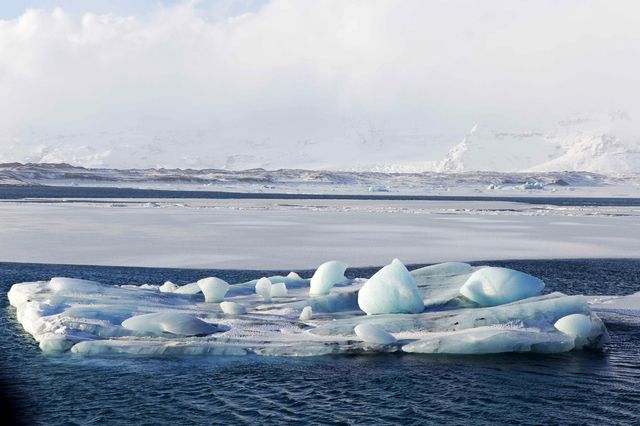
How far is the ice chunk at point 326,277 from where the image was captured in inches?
653

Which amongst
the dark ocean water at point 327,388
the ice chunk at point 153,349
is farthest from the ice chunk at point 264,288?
the dark ocean water at point 327,388

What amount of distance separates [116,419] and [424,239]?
22.6 metres

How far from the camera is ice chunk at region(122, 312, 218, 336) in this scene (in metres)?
13.2

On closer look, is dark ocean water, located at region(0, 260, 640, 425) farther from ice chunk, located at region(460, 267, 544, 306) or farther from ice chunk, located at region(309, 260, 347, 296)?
ice chunk, located at region(309, 260, 347, 296)

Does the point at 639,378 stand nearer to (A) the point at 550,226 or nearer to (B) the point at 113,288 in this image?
(B) the point at 113,288

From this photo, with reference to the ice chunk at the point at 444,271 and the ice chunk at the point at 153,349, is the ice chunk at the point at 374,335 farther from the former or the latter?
the ice chunk at the point at 444,271

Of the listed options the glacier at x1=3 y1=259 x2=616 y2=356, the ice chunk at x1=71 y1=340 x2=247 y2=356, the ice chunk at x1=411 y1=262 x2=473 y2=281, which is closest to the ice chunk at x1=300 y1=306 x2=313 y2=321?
the glacier at x1=3 y1=259 x2=616 y2=356

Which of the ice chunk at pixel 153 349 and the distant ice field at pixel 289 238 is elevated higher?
the distant ice field at pixel 289 238

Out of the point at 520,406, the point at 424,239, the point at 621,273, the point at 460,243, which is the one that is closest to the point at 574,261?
the point at 621,273

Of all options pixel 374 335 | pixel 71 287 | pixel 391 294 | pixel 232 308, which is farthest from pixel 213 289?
pixel 374 335

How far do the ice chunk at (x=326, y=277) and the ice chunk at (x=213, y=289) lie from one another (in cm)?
193

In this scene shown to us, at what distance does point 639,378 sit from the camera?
11.0 m

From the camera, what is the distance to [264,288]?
55.0 feet

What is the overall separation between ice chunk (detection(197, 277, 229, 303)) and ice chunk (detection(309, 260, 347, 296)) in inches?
76.1
